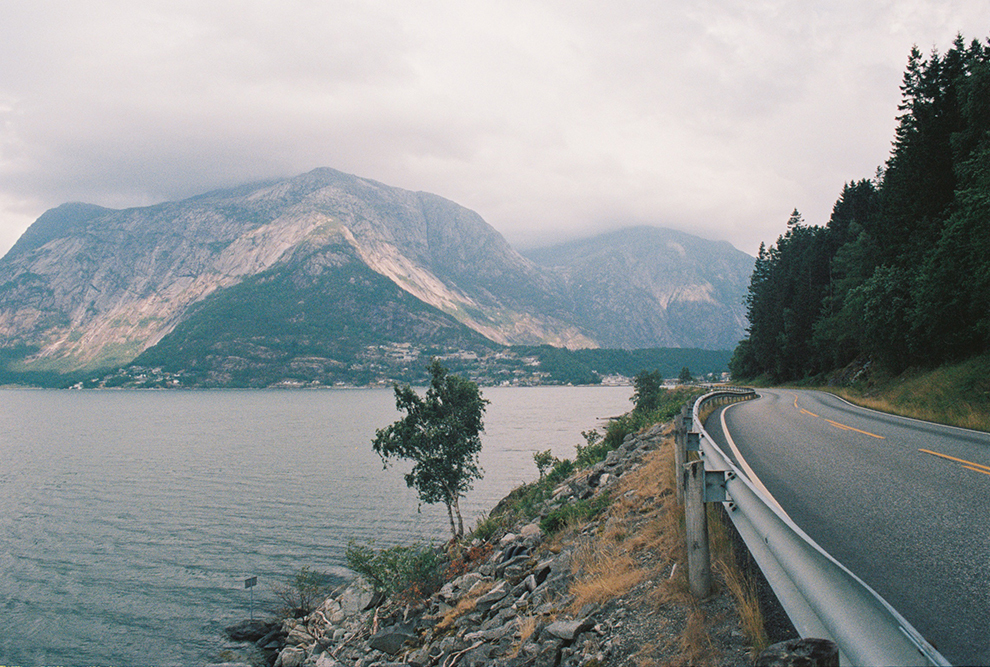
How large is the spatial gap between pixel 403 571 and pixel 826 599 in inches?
791

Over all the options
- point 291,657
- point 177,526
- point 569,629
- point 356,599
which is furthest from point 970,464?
point 177,526

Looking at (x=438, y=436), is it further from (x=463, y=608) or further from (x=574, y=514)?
(x=463, y=608)

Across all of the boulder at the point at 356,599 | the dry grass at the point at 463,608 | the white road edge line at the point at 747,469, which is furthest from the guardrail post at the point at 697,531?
the boulder at the point at 356,599

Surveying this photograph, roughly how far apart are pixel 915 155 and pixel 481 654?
4293cm

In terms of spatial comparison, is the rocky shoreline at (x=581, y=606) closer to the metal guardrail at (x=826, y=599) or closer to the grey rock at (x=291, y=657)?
the metal guardrail at (x=826, y=599)

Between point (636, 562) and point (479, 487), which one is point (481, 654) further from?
point (479, 487)

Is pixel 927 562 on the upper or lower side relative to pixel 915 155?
lower

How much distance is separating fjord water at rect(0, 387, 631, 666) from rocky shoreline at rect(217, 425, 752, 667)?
12.5 metres

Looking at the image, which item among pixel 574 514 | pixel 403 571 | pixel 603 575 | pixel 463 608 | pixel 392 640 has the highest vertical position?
pixel 603 575

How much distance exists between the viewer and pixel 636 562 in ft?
27.2

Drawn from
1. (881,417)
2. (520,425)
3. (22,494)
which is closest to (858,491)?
(881,417)

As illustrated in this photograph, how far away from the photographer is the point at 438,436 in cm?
3694

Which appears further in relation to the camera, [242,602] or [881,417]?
[242,602]

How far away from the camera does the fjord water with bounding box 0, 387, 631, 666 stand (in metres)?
26.7
